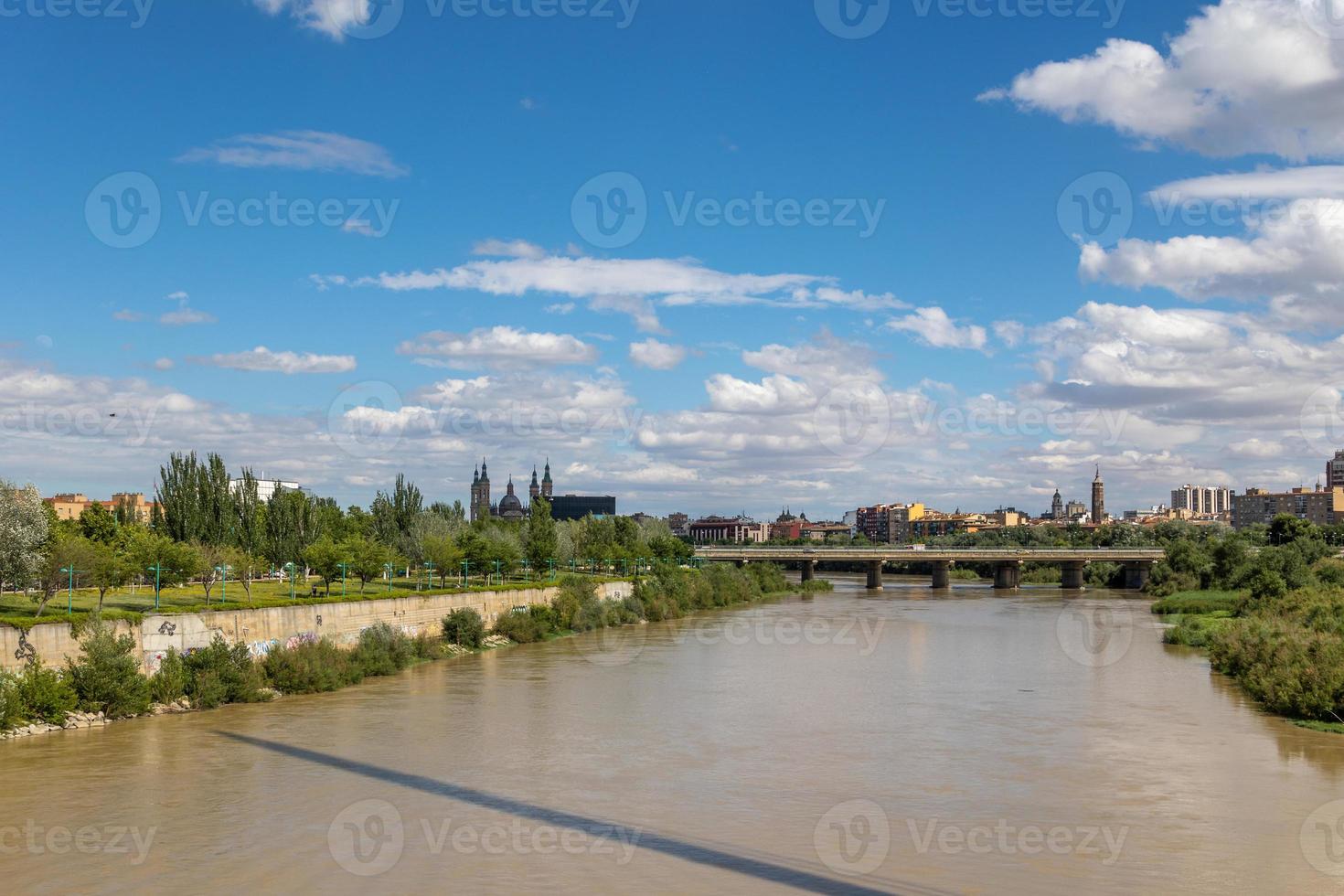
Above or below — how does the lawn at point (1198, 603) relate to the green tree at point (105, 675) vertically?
below

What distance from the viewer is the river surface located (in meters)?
16.4

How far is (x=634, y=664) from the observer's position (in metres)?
41.2

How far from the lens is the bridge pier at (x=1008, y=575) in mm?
99425

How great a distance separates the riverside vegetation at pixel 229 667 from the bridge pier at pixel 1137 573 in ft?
205

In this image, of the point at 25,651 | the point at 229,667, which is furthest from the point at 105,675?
the point at 229,667

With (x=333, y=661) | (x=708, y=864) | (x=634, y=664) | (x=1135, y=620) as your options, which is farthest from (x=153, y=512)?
(x=1135, y=620)

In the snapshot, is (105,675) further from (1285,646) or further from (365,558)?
(1285,646)

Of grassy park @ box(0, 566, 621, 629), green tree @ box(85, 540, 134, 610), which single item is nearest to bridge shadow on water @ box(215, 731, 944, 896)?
grassy park @ box(0, 566, 621, 629)

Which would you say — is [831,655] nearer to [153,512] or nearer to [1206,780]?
[1206,780]

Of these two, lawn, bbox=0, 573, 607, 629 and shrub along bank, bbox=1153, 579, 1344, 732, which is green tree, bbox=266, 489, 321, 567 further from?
shrub along bank, bbox=1153, 579, 1344, 732

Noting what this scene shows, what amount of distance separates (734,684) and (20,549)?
21.2 metres

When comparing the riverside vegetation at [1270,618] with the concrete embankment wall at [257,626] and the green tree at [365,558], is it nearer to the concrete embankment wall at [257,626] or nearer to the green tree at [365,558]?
the concrete embankment wall at [257,626]

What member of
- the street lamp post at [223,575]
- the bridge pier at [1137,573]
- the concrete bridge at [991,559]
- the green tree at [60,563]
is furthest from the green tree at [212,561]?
the bridge pier at [1137,573]

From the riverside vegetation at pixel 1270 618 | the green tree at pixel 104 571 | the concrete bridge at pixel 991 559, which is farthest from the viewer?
the concrete bridge at pixel 991 559
